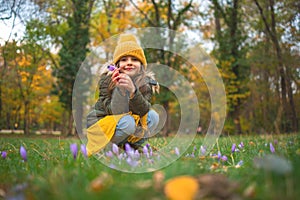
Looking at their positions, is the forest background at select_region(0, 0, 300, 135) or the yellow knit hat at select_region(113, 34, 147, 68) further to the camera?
the forest background at select_region(0, 0, 300, 135)

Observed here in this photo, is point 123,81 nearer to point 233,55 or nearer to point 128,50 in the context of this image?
point 128,50

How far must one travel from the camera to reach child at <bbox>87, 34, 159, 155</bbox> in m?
3.05

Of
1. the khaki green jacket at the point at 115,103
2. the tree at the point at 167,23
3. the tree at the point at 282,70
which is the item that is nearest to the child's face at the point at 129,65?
the khaki green jacket at the point at 115,103

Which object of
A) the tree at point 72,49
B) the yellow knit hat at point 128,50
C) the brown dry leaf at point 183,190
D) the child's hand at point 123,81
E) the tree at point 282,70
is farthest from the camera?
the tree at point 72,49

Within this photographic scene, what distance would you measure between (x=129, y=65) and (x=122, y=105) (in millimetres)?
410

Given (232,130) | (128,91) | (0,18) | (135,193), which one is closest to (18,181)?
(135,193)

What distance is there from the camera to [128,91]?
9.99 feet

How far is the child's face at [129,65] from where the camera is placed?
3260 millimetres

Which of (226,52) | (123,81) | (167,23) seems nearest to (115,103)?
(123,81)

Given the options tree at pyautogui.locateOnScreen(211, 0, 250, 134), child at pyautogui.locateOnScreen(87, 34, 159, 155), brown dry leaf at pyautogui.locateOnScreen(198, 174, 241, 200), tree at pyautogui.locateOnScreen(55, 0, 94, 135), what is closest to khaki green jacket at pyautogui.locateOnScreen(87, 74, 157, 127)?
child at pyautogui.locateOnScreen(87, 34, 159, 155)

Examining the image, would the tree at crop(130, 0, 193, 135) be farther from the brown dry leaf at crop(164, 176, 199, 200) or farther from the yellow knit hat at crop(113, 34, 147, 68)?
the brown dry leaf at crop(164, 176, 199, 200)

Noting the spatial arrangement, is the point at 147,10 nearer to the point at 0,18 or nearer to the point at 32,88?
the point at 32,88

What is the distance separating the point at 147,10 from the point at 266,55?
6.77 m

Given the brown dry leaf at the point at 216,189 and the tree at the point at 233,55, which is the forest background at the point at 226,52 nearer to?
the tree at the point at 233,55
